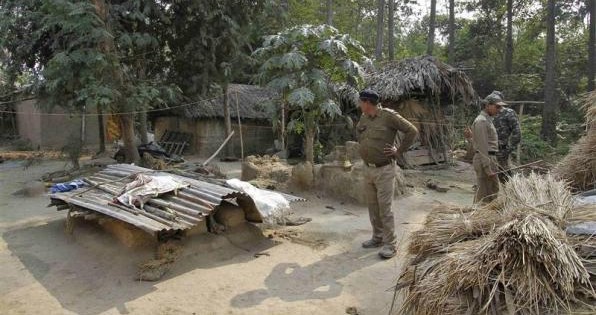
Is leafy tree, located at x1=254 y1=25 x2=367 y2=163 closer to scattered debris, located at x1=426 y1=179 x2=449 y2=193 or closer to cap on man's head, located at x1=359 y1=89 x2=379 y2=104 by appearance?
scattered debris, located at x1=426 y1=179 x2=449 y2=193

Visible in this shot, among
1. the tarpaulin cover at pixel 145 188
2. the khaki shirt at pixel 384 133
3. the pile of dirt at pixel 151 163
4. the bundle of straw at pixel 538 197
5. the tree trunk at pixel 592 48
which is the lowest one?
the pile of dirt at pixel 151 163

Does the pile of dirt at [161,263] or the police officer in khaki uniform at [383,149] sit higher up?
the police officer in khaki uniform at [383,149]

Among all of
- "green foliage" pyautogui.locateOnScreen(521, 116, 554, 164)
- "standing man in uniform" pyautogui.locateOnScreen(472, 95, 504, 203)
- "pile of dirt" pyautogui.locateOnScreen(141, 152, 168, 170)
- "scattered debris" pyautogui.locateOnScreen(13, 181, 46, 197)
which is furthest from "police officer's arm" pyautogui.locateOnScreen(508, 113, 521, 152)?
"scattered debris" pyautogui.locateOnScreen(13, 181, 46, 197)

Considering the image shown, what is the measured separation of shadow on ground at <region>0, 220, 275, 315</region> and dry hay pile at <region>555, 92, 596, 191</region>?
3156 mm

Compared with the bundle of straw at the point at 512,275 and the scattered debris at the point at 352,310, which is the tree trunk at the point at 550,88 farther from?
the bundle of straw at the point at 512,275

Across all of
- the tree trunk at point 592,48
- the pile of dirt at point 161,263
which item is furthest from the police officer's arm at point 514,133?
the tree trunk at point 592,48

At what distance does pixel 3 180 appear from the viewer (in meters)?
11.3

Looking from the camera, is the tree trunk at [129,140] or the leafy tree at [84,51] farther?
the tree trunk at [129,140]

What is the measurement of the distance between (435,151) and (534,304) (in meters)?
11.4

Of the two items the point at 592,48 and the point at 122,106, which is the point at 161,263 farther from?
the point at 592,48

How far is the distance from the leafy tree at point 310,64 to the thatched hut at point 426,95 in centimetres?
366

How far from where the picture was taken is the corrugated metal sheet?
15.6 ft

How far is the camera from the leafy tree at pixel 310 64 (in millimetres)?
8281

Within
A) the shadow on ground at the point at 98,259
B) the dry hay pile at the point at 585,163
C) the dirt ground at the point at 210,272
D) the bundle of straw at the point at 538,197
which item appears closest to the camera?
the bundle of straw at the point at 538,197
